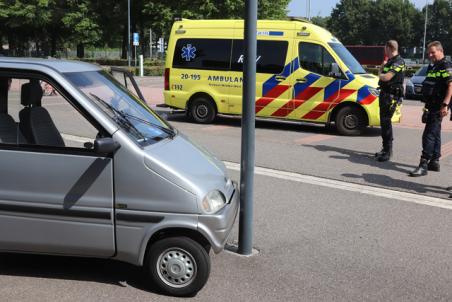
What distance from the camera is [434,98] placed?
7.55 metres

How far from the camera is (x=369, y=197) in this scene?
659 centimetres

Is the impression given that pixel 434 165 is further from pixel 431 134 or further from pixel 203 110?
pixel 203 110

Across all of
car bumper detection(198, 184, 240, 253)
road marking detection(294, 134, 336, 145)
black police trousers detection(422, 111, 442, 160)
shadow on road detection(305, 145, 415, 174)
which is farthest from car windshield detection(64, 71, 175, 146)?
road marking detection(294, 134, 336, 145)

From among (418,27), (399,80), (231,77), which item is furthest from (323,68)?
(418,27)

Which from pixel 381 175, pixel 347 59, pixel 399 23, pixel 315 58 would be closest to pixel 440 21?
pixel 399 23

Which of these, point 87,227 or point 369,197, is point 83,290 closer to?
Result: point 87,227

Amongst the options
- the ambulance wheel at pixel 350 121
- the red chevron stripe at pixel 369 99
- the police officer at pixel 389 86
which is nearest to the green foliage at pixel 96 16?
the ambulance wheel at pixel 350 121

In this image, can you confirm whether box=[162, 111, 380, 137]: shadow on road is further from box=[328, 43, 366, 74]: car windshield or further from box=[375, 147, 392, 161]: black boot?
box=[375, 147, 392, 161]: black boot

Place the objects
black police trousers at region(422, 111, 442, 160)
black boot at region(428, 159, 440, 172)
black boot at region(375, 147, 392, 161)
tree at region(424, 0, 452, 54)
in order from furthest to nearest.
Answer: tree at region(424, 0, 452, 54), black boot at region(375, 147, 392, 161), black boot at region(428, 159, 440, 172), black police trousers at region(422, 111, 442, 160)

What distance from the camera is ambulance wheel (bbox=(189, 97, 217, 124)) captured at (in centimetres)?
1288

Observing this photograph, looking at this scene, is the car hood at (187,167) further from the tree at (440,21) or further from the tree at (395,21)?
the tree at (440,21)

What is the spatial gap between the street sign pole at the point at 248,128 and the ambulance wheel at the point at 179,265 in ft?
2.89

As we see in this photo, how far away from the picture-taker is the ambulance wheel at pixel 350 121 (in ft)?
37.7

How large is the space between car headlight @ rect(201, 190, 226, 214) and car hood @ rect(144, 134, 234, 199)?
4 cm
